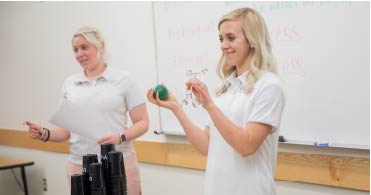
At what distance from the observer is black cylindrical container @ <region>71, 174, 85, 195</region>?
3.64 ft

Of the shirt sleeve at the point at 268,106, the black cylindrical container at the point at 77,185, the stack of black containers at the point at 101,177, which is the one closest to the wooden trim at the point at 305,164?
the shirt sleeve at the point at 268,106

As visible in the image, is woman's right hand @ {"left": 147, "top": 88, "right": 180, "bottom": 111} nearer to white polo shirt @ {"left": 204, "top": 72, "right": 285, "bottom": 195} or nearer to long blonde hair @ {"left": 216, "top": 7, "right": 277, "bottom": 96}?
white polo shirt @ {"left": 204, "top": 72, "right": 285, "bottom": 195}

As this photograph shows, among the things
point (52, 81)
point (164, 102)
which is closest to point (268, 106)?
point (164, 102)

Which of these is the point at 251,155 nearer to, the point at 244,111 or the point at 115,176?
the point at 244,111

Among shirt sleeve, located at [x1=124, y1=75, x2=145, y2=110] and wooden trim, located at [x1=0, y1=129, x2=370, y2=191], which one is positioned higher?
shirt sleeve, located at [x1=124, y1=75, x2=145, y2=110]

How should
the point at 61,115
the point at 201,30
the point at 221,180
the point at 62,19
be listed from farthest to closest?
the point at 62,19
the point at 201,30
the point at 61,115
the point at 221,180

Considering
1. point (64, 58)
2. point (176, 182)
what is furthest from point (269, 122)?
point (64, 58)

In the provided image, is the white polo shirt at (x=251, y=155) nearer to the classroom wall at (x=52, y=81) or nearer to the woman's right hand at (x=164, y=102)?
the woman's right hand at (x=164, y=102)

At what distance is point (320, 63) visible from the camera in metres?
2.15

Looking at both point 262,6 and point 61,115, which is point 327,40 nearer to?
point 262,6

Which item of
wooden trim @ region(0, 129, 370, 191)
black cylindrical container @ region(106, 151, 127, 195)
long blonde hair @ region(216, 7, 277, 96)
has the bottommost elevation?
wooden trim @ region(0, 129, 370, 191)

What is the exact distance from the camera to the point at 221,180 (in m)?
1.57

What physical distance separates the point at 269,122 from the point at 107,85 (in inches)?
40.3

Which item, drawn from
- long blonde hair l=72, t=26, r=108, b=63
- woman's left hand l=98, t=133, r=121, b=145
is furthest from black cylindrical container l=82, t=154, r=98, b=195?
long blonde hair l=72, t=26, r=108, b=63
